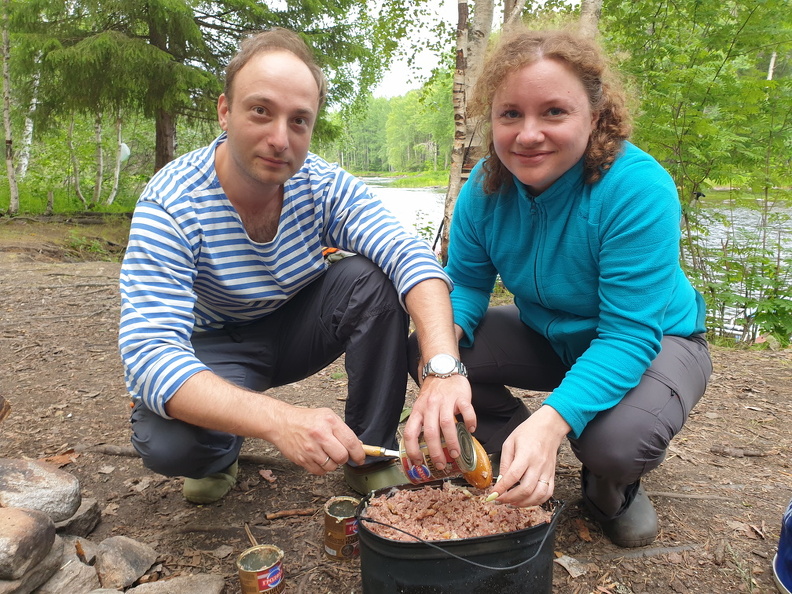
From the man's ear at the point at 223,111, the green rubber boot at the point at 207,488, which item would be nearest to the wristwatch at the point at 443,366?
the green rubber boot at the point at 207,488

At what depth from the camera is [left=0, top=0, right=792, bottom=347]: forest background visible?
5.72m

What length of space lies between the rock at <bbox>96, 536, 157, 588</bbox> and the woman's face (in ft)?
6.20

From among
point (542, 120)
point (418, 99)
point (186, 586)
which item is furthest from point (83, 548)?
point (418, 99)

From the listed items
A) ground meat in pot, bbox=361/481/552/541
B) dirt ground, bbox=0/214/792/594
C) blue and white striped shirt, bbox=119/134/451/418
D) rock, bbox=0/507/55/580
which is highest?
blue and white striped shirt, bbox=119/134/451/418

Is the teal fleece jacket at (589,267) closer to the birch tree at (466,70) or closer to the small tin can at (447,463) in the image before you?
the small tin can at (447,463)

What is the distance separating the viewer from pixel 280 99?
218 centimetres

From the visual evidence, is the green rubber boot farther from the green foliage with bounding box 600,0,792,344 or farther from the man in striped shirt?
the green foliage with bounding box 600,0,792,344

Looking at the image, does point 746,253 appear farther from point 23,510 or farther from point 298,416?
point 23,510

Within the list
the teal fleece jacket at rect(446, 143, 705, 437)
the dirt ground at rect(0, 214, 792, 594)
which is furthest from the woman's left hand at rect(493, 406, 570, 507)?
the dirt ground at rect(0, 214, 792, 594)

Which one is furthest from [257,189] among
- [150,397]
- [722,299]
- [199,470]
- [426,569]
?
[722,299]

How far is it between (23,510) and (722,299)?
19.9 feet

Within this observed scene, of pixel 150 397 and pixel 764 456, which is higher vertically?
pixel 150 397

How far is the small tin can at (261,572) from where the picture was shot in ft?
6.00

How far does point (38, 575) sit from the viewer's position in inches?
69.5
